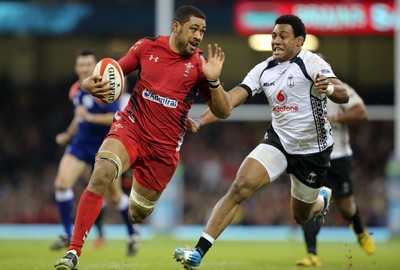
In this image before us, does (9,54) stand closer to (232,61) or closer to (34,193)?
(34,193)

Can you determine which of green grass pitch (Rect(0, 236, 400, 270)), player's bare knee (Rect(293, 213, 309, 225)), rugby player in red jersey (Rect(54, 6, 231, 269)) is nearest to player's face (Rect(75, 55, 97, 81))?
green grass pitch (Rect(0, 236, 400, 270))

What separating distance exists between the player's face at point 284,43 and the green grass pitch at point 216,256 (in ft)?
7.15

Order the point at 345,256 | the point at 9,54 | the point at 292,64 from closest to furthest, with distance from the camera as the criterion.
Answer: the point at 292,64 → the point at 345,256 → the point at 9,54

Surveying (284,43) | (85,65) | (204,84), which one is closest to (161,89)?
(204,84)

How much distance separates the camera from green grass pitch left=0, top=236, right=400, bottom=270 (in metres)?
9.23

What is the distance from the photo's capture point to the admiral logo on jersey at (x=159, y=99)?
310 inches

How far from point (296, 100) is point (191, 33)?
1.14 metres

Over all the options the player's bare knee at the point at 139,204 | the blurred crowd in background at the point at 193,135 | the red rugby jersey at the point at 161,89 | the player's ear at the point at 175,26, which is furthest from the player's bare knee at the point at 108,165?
the blurred crowd in background at the point at 193,135

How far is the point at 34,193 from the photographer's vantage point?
21453 millimetres

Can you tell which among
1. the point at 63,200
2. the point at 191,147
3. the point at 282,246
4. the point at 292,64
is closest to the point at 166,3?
the point at 191,147

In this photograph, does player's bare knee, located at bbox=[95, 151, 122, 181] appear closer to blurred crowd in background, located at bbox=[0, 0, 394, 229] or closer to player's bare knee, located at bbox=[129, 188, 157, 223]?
player's bare knee, located at bbox=[129, 188, 157, 223]

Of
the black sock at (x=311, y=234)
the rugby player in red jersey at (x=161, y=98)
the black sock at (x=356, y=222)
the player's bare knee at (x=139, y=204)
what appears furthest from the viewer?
the black sock at (x=356, y=222)

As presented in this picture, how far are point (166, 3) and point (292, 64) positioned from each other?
32.7 ft

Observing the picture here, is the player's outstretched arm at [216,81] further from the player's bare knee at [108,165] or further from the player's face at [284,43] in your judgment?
the player's bare knee at [108,165]
